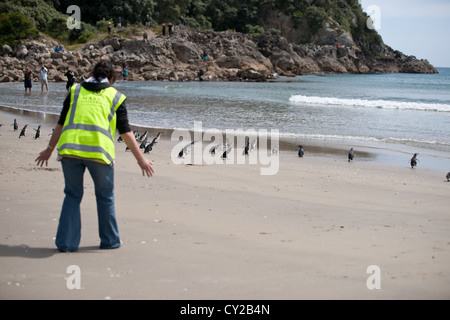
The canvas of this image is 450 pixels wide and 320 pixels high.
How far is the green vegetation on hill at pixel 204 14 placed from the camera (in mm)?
51844

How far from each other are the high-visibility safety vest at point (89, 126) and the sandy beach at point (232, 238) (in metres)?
0.86

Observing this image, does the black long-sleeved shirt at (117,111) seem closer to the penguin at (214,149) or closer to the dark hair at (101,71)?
the dark hair at (101,71)

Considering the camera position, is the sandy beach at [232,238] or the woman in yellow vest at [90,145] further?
the woman in yellow vest at [90,145]

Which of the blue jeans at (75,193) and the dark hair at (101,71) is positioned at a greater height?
the dark hair at (101,71)

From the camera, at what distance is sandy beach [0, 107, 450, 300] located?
3729mm

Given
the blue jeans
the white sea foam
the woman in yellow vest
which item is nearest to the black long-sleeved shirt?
the woman in yellow vest

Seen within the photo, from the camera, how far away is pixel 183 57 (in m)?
52.8

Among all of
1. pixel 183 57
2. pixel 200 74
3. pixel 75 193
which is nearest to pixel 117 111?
pixel 75 193

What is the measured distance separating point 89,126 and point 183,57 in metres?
49.6

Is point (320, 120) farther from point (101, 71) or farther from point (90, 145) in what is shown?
point (90, 145)

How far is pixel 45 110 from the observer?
1961 centimetres

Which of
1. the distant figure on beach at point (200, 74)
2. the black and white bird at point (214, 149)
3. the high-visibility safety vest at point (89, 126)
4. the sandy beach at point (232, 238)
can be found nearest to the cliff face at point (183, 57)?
the distant figure on beach at point (200, 74)

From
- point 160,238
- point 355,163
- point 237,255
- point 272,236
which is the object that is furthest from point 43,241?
point 355,163

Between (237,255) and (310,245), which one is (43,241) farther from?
(310,245)
